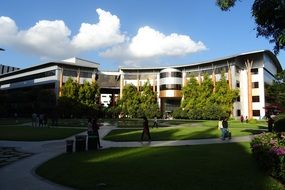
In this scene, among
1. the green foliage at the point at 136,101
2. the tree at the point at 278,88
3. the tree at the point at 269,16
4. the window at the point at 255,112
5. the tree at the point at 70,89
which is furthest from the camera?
the green foliage at the point at 136,101

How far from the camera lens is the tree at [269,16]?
1172 cm

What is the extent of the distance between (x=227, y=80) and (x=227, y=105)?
Answer: 22.2ft

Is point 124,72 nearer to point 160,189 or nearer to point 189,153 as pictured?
point 189,153

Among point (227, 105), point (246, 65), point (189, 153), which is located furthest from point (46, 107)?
point (189, 153)

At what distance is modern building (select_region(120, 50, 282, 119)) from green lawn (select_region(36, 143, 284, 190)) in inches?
2447

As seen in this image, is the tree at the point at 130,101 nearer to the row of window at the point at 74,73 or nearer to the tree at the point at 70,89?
the row of window at the point at 74,73

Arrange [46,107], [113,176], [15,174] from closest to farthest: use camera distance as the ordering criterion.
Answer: [113,176] → [15,174] → [46,107]

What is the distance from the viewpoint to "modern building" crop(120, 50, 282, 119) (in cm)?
7525

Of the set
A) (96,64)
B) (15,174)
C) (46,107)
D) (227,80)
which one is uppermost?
(96,64)

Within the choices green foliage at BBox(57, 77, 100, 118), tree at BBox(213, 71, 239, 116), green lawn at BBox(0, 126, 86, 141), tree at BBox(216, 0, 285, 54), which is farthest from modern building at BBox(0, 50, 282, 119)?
tree at BBox(216, 0, 285, 54)

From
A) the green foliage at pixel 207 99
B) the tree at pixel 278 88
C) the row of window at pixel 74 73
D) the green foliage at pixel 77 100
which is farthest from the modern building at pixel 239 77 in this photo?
the row of window at pixel 74 73

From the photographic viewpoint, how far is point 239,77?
78.2m

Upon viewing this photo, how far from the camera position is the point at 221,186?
9.02 meters

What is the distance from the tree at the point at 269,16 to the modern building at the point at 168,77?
61481mm
